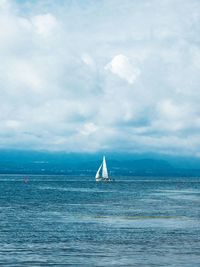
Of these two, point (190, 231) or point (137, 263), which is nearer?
point (137, 263)

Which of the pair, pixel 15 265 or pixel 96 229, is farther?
pixel 96 229

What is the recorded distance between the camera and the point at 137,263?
53062 millimetres

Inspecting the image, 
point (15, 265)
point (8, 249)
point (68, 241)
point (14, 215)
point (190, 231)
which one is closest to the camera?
point (15, 265)

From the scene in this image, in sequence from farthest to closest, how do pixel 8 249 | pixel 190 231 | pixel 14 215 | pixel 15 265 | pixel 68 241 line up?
pixel 14 215 → pixel 190 231 → pixel 68 241 → pixel 8 249 → pixel 15 265

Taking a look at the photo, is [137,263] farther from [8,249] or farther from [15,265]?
[8,249]

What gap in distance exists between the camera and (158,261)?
177 ft

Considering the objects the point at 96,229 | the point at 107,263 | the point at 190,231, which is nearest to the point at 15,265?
the point at 107,263

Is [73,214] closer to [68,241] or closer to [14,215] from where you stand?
[14,215]

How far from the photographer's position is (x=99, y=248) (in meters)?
62.0

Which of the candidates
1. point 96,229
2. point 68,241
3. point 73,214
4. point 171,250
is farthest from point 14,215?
point 171,250

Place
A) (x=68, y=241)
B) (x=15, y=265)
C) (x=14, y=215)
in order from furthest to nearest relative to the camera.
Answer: (x=14, y=215)
(x=68, y=241)
(x=15, y=265)

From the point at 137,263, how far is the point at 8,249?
1563cm

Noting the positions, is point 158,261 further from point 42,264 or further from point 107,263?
point 42,264

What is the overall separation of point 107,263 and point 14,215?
4943 cm
